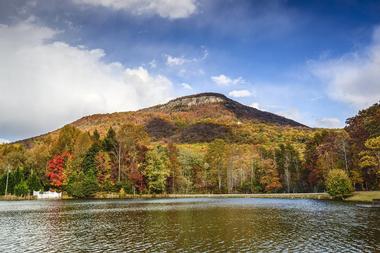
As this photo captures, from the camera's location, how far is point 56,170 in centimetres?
9669

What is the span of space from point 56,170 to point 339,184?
231ft

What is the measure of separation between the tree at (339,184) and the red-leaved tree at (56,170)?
66.7 metres

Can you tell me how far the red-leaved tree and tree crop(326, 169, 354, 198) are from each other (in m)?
66.7

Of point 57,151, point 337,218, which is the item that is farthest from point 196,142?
point 337,218

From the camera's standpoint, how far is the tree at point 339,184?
209 feet

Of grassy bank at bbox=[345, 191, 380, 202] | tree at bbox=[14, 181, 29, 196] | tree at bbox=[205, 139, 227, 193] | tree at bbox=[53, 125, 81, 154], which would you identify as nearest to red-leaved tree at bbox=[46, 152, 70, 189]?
tree at bbox=[53, 125, 81, 154]

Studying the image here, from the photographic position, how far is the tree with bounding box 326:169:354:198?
63.7 metres

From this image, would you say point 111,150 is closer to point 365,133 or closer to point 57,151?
point 57,151

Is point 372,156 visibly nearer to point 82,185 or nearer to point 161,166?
point 161,166

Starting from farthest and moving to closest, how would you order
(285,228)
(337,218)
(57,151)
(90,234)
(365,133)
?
(57,151) < (365,133) < (337,218) < (285,228) < (90,234)

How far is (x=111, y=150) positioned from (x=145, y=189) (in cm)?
1452

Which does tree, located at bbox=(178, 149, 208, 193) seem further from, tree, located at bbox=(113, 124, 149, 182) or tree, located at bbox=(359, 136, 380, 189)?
tree, located at bbox=(359, 136, 380, 189)

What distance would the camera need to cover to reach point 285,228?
30.2 m

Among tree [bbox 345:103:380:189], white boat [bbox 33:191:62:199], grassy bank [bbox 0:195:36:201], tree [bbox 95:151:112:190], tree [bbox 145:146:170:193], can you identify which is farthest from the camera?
tree [bbox 145:146:170:193]
